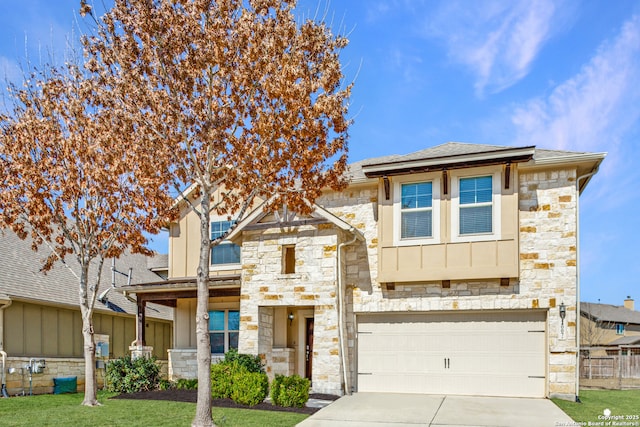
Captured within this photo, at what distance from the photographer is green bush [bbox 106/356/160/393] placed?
14938 millimetres

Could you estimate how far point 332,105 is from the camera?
10672 millimetres

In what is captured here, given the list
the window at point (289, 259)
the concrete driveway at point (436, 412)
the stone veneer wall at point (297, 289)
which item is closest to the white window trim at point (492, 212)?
the stone veneer wall at point (297, 289)

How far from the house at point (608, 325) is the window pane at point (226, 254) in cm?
2439

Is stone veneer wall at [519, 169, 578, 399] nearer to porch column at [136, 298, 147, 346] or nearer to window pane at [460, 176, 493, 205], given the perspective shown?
window pane at [460, 176, 493, 205]

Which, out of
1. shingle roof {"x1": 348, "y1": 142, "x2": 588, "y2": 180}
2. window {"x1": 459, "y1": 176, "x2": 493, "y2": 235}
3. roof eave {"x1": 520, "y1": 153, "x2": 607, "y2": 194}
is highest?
shingle roof {"x1": 348, "y1": 142, "x2": 588, "y2": 180}

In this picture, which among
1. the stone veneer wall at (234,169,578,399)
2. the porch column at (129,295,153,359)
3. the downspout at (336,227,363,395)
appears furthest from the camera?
the porch column at (129,295,153,359)

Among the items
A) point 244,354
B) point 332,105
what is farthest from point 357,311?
point 332,105

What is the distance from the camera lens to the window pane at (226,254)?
17312 mm

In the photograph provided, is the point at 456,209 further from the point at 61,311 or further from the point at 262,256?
the point at 61,311

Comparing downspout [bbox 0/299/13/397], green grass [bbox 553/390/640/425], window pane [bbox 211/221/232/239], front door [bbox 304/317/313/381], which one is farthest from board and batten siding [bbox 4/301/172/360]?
green grass [bbox 553/390/640/425]

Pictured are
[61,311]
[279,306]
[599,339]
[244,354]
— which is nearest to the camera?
[244,354]

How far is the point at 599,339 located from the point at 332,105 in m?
32.2

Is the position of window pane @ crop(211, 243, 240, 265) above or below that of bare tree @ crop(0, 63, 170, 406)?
below

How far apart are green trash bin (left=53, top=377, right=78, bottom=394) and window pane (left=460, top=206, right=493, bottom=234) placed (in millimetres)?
11984
